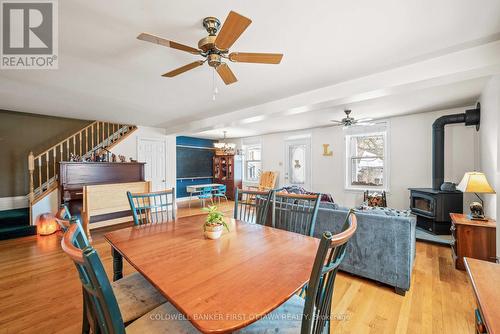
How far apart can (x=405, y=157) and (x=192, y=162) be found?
22.0ft

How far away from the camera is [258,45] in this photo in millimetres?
2146

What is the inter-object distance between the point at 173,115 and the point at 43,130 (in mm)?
3160

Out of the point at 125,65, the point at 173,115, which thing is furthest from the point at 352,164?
the point at 125,65

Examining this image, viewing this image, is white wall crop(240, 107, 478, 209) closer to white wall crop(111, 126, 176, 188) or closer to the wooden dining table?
white wall crop(111, 126, 176, 188)

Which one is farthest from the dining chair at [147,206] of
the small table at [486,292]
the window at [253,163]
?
the window at [253,163]

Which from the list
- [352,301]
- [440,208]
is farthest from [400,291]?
Answer: [440,208]

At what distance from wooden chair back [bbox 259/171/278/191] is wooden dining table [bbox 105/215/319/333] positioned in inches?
Answer: 217

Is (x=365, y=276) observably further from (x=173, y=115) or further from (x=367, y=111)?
(x=173, y=115)

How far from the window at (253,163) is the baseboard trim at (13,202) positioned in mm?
6174

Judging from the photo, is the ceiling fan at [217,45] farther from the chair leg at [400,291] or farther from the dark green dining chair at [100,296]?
the chair leg at [400,291]

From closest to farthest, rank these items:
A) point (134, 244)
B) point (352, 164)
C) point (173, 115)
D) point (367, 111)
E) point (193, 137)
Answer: point (134, 244), point (367, 111), point (173, 115), point (352, 164), point (193, 137)

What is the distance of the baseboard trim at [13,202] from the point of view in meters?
4.64

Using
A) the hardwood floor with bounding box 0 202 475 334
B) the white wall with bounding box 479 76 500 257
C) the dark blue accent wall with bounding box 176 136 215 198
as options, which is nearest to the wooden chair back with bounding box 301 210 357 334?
the hardwood floor with bounding box 0 202 475 334

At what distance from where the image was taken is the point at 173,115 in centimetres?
502
